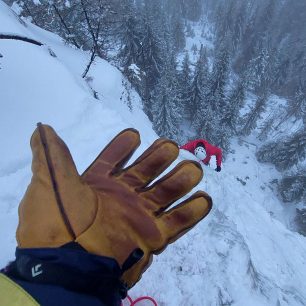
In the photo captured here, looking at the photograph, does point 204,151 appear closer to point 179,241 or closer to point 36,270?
point 179,241

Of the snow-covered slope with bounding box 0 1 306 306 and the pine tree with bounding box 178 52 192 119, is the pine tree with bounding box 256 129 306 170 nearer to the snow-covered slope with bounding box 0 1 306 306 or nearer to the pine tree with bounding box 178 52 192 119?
the pine tree with bounding box 178 52 192 119

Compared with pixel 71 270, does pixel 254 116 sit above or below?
below

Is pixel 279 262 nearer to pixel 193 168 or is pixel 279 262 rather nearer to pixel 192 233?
pixel 192 233

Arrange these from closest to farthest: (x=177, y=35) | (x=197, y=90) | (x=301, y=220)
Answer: (x=301, y=220)
(x=197, y=90)
(x=177, y=35)

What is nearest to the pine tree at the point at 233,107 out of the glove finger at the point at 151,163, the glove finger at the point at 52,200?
the glove finger at the point at 151,163

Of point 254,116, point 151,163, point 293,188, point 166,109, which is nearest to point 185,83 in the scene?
point 166,109

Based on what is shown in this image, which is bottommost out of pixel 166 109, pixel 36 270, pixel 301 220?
pixel 301 220

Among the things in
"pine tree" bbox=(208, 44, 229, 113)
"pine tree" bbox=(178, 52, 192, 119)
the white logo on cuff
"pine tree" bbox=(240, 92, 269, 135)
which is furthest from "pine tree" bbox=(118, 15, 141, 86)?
the white logo on cuff
